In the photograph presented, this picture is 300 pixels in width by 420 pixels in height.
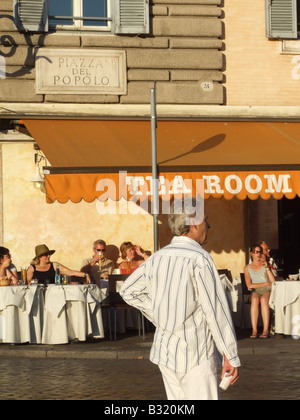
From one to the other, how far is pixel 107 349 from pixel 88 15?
707cm

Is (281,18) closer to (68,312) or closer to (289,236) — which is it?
(289,236)

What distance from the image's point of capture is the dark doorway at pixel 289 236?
19.2m

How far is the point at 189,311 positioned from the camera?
5520 mm

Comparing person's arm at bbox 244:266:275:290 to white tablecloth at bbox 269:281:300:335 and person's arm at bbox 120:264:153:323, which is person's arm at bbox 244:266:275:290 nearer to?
white tablecloth at bbox 269:281:300:335

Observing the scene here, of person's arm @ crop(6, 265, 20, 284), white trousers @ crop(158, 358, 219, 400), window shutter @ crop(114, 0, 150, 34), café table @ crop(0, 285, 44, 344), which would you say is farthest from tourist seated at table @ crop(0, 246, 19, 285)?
white trousers @ crop(158, 358, 219, 400)

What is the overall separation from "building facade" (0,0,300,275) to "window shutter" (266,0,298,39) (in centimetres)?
3

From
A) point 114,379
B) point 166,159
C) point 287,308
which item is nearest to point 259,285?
point 287,308

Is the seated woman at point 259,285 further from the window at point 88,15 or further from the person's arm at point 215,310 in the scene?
the person's arm at point 215,310

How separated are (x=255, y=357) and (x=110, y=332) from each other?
261cm

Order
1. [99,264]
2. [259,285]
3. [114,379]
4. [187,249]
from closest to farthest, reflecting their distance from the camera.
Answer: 1. [187,249]
2. [114,379]
3. [259,285]
4. [99,264]

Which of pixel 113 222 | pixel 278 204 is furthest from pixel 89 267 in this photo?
pixel 278 204

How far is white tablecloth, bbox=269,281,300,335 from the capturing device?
1461 cm

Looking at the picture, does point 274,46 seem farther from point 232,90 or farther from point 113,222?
point 113,222

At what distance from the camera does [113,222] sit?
18.0 meters
